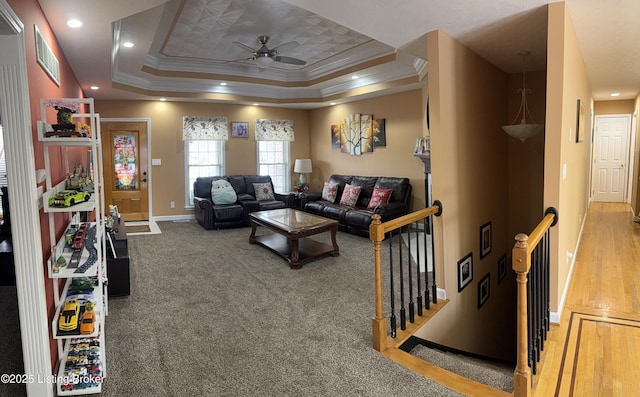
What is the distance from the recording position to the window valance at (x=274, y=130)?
850 centimetres

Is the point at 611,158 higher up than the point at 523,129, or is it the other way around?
the point at 523,129

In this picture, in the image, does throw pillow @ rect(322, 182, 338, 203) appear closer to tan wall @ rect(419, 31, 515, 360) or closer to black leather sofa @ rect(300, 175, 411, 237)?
black leather sofa @ rect(300, 175, 411, 237)

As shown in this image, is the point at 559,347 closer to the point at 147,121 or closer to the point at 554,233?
the point at 554,233

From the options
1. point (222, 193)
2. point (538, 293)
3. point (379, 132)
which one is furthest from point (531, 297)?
point (222, 193)

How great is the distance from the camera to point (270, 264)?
191 inches

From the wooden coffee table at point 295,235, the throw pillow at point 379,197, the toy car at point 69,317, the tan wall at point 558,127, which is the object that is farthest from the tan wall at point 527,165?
the toy car at point 69,317

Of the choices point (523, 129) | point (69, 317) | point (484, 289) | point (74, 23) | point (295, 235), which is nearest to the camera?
point (69, 317)

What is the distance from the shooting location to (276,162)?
8.95 meters

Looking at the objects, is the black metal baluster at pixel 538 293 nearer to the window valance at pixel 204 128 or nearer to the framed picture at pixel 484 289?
the framed picture at pixel 484 289

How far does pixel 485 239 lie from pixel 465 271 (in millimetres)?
767

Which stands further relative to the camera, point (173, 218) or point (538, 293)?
point (173, 218)

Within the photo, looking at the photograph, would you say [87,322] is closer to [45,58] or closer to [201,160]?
[45,58]

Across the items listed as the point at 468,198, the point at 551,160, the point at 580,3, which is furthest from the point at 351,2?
the point at 468,198

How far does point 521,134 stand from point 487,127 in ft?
1.21
